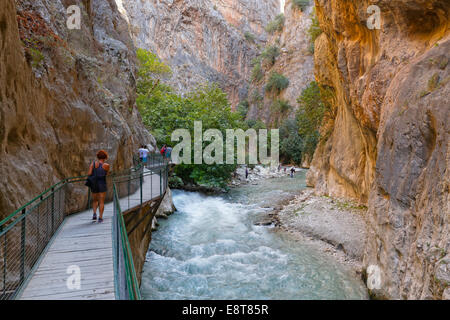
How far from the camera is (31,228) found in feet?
16.1

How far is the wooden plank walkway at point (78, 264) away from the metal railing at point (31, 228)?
0.16m

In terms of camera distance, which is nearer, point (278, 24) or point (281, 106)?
point (281, 106)

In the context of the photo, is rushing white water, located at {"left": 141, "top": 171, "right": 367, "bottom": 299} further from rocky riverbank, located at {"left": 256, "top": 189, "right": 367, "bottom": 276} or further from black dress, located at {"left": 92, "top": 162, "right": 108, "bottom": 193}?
black dress, located at {"left": 92, "top": 162, "right": 108, "bottom": 193}

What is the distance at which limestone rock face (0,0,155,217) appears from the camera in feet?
16.5

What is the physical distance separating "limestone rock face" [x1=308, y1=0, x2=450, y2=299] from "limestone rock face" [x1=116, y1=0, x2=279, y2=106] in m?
48.8

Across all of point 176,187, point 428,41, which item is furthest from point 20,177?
point 176,187

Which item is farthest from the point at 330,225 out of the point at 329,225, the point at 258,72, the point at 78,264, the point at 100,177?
the point at 258,72

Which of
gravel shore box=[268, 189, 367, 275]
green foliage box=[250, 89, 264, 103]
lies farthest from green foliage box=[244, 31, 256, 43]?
gravel shore box=[268, 189, 367, 275]

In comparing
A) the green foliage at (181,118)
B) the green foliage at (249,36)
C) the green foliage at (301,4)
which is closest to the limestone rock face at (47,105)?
the green foliage at (181,118)

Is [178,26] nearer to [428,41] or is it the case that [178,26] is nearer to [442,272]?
[428,41]

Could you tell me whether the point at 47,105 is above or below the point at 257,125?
below

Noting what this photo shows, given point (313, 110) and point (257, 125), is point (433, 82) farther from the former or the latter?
point (257, 125)

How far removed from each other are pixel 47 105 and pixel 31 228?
11.5ft

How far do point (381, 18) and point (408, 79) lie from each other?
325cm
